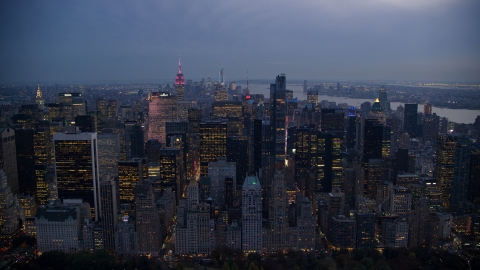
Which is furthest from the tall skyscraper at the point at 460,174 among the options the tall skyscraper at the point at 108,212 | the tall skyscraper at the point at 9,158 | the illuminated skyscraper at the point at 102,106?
the illuminated skyscraper at the point at 102,106

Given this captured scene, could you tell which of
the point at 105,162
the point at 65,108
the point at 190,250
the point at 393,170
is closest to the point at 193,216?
the point at 190,250

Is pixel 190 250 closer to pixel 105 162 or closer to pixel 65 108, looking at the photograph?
pixel 105 162

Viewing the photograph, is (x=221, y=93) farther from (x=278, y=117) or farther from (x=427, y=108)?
(x=427, y=108)

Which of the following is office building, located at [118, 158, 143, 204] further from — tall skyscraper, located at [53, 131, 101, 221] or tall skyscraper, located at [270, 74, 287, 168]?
tall skyscraper, located at [270, 74, 287, 168]

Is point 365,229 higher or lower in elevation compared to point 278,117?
lower

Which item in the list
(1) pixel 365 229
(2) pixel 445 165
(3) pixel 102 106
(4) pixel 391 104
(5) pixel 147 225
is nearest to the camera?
(5) pixel 147 225

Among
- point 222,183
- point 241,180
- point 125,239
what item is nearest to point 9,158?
point 125,239

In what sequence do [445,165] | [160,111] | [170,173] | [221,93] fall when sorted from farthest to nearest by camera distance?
[221,93]
[160,111]
[170,173]
[445,165]

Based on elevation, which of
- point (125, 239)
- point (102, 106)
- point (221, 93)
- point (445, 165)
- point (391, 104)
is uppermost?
point (221, 93)
